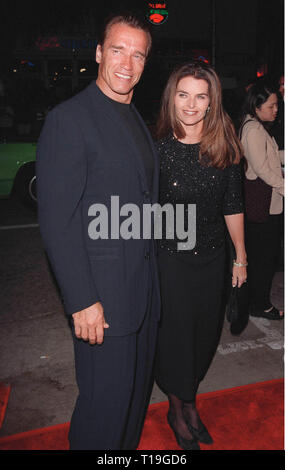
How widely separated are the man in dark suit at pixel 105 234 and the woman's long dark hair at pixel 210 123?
1.14 ft

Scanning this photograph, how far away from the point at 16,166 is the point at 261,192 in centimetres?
537

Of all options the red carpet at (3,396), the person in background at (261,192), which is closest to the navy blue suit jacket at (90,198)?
the red carpet at (3,396)

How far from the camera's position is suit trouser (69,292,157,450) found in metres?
1.83

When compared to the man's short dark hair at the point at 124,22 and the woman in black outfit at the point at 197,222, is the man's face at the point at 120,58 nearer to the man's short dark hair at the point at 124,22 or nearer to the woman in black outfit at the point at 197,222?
the man's short dark hair at the point at 124,22

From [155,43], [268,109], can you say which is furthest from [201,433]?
[155,43]

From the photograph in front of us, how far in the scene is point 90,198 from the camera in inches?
65.5

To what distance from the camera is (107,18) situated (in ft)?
5.97

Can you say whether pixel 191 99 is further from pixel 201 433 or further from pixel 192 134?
pixel 201 433

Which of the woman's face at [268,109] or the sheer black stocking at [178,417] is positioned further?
the woman's face at [268,109]

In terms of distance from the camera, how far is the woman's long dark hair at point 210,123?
7.28ft

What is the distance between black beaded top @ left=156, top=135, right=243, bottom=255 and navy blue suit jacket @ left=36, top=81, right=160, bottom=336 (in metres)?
0.47

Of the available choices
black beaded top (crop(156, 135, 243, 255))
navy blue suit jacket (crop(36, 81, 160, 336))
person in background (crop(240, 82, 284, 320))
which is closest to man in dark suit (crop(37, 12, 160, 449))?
navy blue suit jacket (crop(36, 81, 160, 336))

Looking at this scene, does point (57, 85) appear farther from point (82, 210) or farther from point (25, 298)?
point (82, 210)

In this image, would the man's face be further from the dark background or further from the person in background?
the dark background
